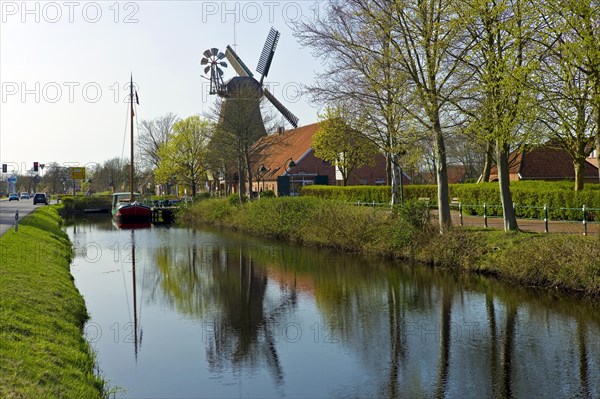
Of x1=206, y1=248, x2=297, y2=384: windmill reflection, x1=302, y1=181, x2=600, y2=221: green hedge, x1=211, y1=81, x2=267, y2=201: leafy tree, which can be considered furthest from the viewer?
x1=211, y1=81, x2=267, y2=201: leafy tree

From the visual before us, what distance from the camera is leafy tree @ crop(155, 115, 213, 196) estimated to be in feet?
208

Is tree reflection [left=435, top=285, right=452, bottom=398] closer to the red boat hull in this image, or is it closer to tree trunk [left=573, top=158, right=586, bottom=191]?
tree trunk [left=573, top=158, right=586, bottom=191]

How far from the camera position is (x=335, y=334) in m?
12.6

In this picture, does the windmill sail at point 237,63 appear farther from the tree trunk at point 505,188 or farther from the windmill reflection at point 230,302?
the tree trunk at point 505,188

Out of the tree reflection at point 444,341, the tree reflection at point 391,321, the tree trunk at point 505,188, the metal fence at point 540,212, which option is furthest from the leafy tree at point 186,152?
the tree reflection at point 444,341

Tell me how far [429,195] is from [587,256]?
800 inches

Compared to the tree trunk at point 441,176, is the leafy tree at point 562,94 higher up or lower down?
higher up

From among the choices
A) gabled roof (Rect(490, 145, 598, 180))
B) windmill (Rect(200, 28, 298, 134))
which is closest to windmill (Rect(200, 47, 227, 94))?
windmill (Rect(200, 28, 298, 134))

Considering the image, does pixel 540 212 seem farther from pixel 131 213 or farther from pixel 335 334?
pixel 131 213

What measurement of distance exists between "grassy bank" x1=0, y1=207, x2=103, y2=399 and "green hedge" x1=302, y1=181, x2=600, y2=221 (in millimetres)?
14741

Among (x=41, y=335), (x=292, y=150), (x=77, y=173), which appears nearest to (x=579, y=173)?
(x=41, y=335)

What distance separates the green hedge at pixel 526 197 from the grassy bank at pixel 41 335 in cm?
1474

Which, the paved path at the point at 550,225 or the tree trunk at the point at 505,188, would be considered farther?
the tree trunk at the point at 505,188

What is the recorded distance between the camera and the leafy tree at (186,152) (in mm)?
63406
